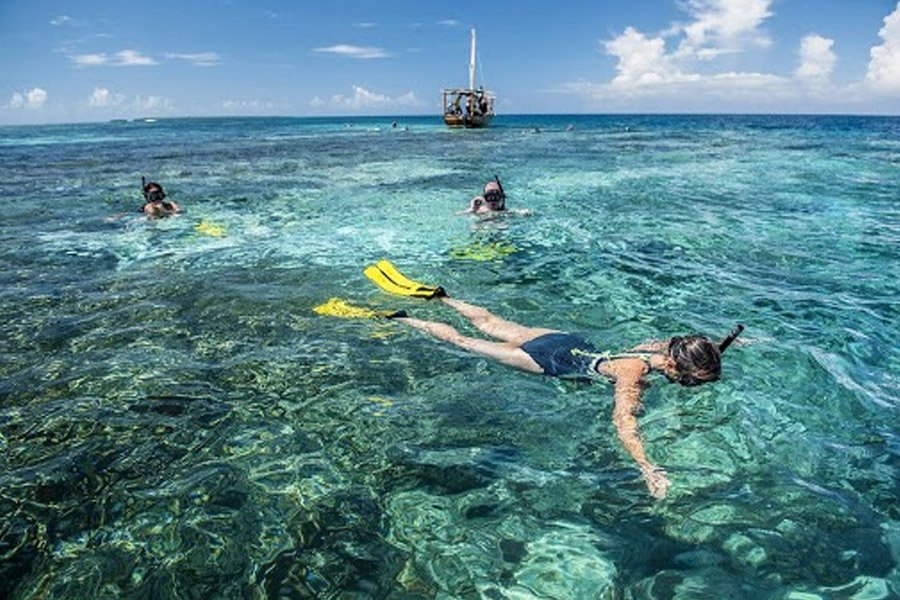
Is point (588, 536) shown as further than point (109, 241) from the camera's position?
No

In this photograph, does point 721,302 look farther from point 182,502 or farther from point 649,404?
point 182,502

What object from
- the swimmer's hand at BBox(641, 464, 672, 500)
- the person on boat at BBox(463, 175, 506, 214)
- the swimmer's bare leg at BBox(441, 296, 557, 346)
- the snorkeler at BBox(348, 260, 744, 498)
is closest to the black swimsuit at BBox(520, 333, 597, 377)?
the snorkeler at BBox(348, 260, 744, 498)

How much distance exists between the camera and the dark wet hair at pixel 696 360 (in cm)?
530

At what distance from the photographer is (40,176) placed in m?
27.6

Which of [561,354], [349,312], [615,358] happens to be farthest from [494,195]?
[615,358]

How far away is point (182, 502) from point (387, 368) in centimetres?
275

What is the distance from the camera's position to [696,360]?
5.31 metres

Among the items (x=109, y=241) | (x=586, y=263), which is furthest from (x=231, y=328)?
(x=109, y=241)

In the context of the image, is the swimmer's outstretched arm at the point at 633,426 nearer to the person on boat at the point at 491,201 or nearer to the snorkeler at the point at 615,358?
the snorkeler at the point at 615,358

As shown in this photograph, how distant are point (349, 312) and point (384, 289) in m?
1.15

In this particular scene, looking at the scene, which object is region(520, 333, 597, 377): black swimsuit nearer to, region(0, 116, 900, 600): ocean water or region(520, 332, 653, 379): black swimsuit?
region(520, 332, 653, 379): black swimsuit

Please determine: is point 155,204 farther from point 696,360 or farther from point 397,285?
point 696,360

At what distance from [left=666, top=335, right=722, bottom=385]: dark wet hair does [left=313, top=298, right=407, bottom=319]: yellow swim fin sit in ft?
12.4

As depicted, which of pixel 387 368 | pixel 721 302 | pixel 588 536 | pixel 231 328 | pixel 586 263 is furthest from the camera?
pixel 586 263
